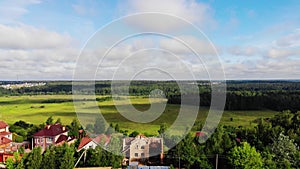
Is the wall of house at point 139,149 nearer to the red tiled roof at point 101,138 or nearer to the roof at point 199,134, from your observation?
the red tiled roof at point 101,138

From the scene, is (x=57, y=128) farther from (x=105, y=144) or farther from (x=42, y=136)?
(x=105, y=144)

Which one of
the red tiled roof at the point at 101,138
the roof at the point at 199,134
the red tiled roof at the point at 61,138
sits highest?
the roof at the point at 199,134

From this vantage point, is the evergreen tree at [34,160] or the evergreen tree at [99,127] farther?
the evergreen tree at [99,127]

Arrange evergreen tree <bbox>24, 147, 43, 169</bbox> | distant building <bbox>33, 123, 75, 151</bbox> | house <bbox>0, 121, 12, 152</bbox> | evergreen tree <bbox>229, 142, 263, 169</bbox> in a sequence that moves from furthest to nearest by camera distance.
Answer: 1. distant building <bbox>33, 123, 75, 151</bbox>
2. house <bbox>0, 121, 12, 152</bbox>
3. evergreen tree <bbox>24, 147, 43, 169</bbox>
4. evergreen tree <bbox>229, 142, 263, 169</bbox>

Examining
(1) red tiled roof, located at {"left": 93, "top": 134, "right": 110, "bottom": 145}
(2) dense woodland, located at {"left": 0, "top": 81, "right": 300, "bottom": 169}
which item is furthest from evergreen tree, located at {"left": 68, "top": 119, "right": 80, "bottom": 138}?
(1) red tiled roof, located at {"left": 93, "top": 134, "right": 110, "bottom": 145}

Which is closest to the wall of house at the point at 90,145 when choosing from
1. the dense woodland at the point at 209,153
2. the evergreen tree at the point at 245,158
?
the dense woodland at the point at 209,153

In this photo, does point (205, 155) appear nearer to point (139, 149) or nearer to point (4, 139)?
point (139, 149)

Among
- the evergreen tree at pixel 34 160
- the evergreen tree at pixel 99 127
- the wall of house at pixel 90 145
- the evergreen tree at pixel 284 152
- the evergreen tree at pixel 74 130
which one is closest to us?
the evergreen tree at pixel 34 160

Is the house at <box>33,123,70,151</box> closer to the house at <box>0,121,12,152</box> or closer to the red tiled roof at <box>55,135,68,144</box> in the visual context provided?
the red tiled roof at <box>55,135,68,144</box>
